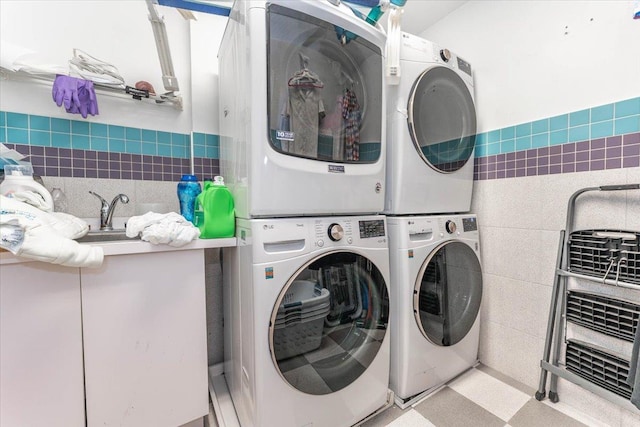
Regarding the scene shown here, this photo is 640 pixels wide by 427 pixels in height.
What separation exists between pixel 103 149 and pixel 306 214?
122cm

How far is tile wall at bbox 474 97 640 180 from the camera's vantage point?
1.23 meters

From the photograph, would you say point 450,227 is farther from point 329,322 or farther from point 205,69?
point 205,69

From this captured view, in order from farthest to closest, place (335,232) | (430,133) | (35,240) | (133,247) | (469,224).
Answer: (469,224) < (430,133) < (335,232) < (133,247) < (35,240)

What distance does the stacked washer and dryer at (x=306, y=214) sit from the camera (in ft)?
3.36

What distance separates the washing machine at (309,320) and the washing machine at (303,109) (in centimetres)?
12

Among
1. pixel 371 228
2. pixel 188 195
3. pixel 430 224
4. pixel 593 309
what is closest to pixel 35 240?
pixel 188 195

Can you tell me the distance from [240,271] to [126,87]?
1.17 m

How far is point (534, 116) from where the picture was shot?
1.53 meters

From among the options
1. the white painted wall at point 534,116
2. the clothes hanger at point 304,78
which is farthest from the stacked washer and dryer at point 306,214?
the white painted wall at point 534,116

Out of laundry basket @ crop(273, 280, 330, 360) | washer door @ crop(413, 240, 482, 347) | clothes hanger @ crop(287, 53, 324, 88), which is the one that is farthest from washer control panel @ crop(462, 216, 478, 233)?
clothes hanger @ crop(287, 53, 324, 88)

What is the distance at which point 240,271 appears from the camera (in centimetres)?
119

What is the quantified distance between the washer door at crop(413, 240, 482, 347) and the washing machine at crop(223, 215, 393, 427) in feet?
0.83

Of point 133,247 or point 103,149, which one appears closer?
point 133,247

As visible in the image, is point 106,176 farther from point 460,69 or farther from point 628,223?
point 628,223
